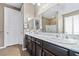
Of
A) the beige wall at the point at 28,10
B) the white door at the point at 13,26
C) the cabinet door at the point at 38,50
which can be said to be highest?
the beige wall at the point at 28,10

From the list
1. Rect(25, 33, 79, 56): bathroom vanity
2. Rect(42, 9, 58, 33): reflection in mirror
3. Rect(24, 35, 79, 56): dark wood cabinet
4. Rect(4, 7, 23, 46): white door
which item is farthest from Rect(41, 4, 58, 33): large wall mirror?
Rect(4, 7, 23, 46): white door

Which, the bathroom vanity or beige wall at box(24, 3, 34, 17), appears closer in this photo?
the bathroom vanity

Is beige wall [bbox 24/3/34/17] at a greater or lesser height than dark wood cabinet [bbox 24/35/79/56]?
greater

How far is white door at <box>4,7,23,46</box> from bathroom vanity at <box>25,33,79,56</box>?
0.53ft

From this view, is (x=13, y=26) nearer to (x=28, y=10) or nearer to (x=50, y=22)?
(x=28, y=10)

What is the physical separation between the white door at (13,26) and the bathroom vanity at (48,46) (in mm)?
161

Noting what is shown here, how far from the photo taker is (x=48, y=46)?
67.8 inches

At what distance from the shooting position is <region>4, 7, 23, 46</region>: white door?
6.35 ft

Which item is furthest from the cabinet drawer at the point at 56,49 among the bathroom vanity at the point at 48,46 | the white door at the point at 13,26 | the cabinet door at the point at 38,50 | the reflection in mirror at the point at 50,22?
the white door at the point at 13,26

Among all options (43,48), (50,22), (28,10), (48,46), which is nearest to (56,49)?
(48,46)

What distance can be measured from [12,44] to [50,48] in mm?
705

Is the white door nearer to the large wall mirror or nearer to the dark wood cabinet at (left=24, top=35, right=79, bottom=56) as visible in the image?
the dark wood cabinet at (left=24, top=35, right=79, bottom=56)

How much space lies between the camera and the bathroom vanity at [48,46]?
4.36 ft

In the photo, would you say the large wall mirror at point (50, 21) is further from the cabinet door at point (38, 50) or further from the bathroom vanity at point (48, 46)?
the cabinet door at point (38, 50)
